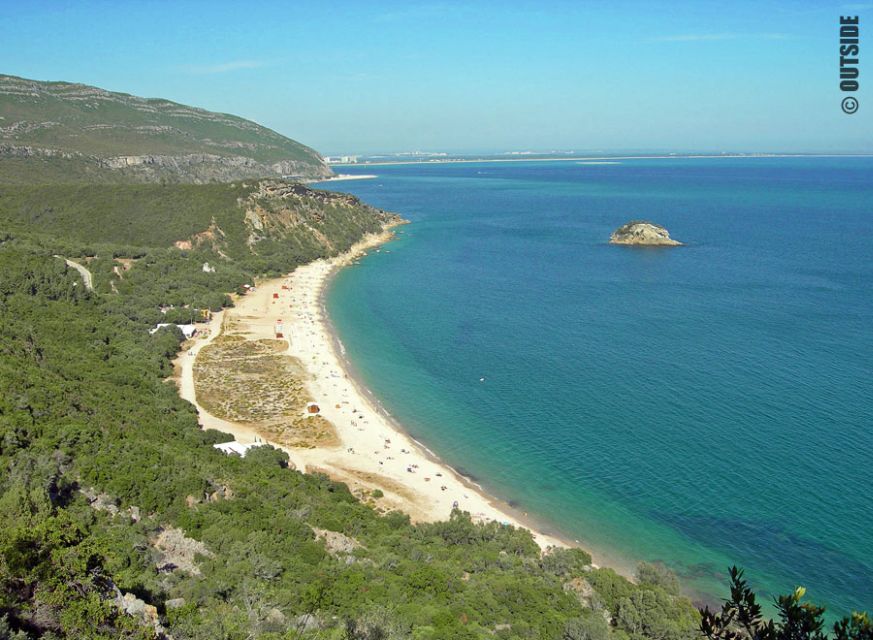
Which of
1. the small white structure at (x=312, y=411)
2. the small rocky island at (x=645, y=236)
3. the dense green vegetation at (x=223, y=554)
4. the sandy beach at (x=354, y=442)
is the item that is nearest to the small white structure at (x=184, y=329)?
the sandy beach at (x=354, y=442)

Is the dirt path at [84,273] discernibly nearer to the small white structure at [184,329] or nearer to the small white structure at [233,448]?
the small white structure at [184,329]

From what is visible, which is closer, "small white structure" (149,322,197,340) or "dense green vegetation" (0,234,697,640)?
"dense green vegetation" (0,234,697,640)

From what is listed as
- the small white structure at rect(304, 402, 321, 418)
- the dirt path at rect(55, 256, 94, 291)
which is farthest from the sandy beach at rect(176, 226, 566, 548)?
the dirt path at rect(55, 256, 94, 291)

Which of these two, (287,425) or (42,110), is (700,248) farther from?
(42,110)

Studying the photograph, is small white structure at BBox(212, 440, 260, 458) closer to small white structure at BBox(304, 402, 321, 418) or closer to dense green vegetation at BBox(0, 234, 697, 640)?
dense green vegetation at BBox(0, 234, 697, 640)

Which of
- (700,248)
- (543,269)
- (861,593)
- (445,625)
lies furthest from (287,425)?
(700,248)
